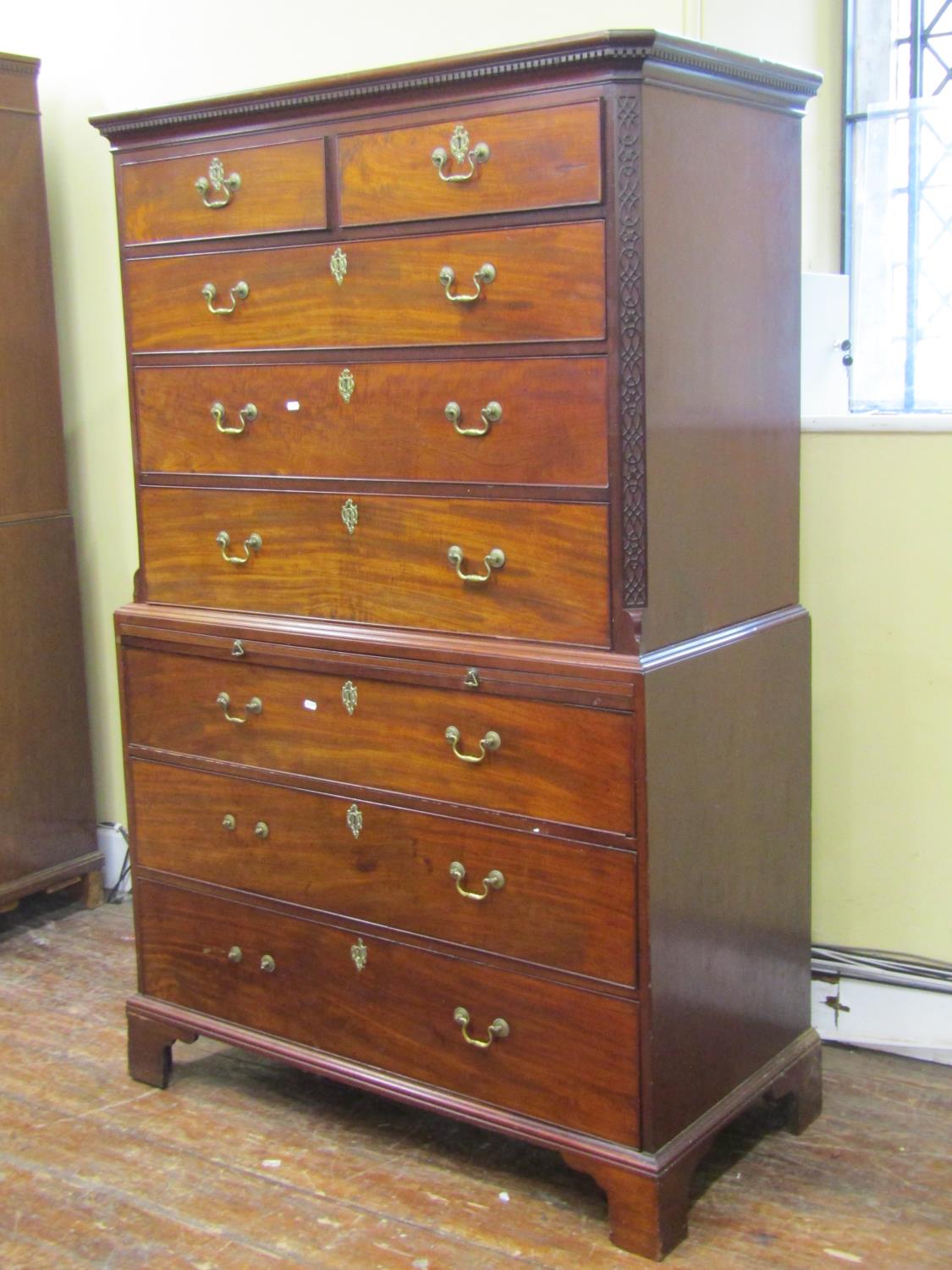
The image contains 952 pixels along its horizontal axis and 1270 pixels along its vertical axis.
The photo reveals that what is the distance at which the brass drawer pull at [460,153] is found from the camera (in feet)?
6.56

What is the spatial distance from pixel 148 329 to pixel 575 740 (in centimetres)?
101

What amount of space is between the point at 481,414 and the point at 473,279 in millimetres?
180

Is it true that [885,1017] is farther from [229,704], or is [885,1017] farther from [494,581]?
[229,704]

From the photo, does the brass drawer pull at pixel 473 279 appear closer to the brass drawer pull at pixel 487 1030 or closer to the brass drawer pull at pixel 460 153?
the brass drawer pull at pixel 460 153

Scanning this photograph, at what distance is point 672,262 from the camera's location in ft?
6.51

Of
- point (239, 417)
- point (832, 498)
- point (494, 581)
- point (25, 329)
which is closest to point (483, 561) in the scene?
point (494, 581)

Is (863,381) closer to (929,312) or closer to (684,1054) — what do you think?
(929,312)

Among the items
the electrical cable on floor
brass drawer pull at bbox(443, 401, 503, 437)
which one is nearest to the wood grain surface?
the electrical cable on floor

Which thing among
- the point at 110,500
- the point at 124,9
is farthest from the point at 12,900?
the point at 124,9

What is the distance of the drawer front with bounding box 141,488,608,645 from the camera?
6.65 ft

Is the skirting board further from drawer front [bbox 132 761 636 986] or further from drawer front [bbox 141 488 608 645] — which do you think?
drawer front [bbox 141 488 608 645]

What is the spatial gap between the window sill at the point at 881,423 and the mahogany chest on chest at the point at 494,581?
0.23 meters

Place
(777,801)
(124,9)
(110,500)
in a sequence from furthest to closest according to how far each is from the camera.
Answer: (110,500), (124,9), (777,801)

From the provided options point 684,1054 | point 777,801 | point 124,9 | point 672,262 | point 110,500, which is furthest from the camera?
point 110,500
